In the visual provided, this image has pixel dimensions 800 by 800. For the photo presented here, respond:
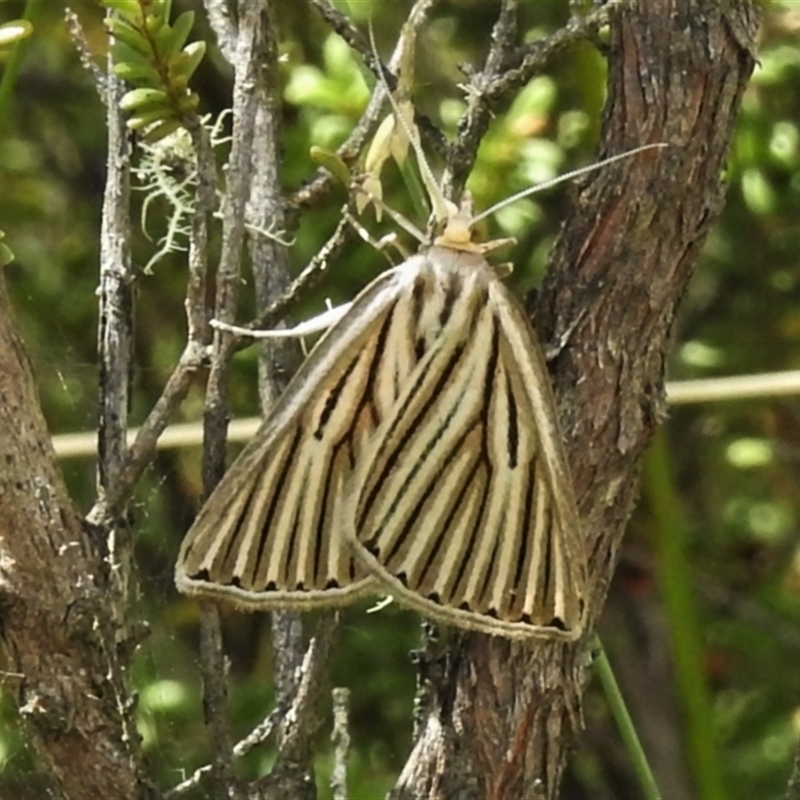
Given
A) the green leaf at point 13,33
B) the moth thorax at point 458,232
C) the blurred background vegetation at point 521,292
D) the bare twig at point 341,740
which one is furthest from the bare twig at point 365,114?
the blurred background vegetation at point 521,292

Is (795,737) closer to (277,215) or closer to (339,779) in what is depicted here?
(339,779)

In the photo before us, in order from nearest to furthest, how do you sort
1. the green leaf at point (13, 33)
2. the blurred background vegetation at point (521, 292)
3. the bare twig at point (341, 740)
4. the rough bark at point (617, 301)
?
the green leaf at point (13, 33), the rough bark at point (617, 301), the bare twig at point (341, 740), the blurred background vegetation at point (521, 292)

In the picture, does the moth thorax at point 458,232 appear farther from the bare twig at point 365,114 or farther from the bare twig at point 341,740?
the bare twig at point 341,740

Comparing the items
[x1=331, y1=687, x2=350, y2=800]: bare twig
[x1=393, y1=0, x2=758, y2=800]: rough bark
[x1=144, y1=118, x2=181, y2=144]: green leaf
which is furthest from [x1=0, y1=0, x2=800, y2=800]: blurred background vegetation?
[x1=144, y1=118, x2=181, y2=144]: green leaf

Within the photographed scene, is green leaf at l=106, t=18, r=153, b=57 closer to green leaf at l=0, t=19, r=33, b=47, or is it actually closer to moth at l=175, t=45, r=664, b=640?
green leaf at l=0, t=19, r=33, b=47

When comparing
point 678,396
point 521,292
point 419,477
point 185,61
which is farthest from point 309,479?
point 521,292

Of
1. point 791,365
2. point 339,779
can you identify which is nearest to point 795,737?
point 791,365
